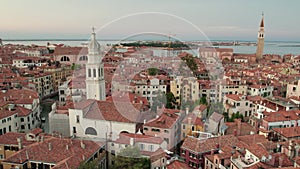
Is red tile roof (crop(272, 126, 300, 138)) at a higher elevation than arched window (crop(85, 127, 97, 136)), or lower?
higher

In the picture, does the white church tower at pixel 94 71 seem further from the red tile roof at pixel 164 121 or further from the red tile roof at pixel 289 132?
the red tile roof at pixel 289 132

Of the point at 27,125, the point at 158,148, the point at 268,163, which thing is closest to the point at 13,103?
the point at 27,125

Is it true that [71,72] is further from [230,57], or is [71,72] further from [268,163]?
[230,57]

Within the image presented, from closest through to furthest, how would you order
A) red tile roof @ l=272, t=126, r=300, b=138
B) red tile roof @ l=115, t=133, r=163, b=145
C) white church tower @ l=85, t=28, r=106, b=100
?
1. red tile roof @ l=115, t=133, r=163, b=145
2. red tile roof @ l=272, t=126, r=300, b=138
3. white church tower @ l=85, t=28, r=106, b=100

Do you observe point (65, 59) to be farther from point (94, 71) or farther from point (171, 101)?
point (94, 71)

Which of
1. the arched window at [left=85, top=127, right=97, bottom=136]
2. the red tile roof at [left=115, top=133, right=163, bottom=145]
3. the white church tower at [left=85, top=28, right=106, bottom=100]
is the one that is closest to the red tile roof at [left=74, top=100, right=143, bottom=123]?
the arched window at [left=85, top=127, right=97, bottom=136]

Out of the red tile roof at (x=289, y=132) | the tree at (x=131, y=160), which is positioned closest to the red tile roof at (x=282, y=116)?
the red tile roof at (x=289, y=132)

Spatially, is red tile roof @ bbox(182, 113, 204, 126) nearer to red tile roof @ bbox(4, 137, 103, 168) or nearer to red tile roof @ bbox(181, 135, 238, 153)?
red tile roof @ bbox(181, 135, 238, 153)

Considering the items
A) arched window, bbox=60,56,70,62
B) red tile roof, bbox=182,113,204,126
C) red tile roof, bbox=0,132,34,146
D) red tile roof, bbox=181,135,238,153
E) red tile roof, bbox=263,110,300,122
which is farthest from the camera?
arched window, bbox=60,56,70,62
